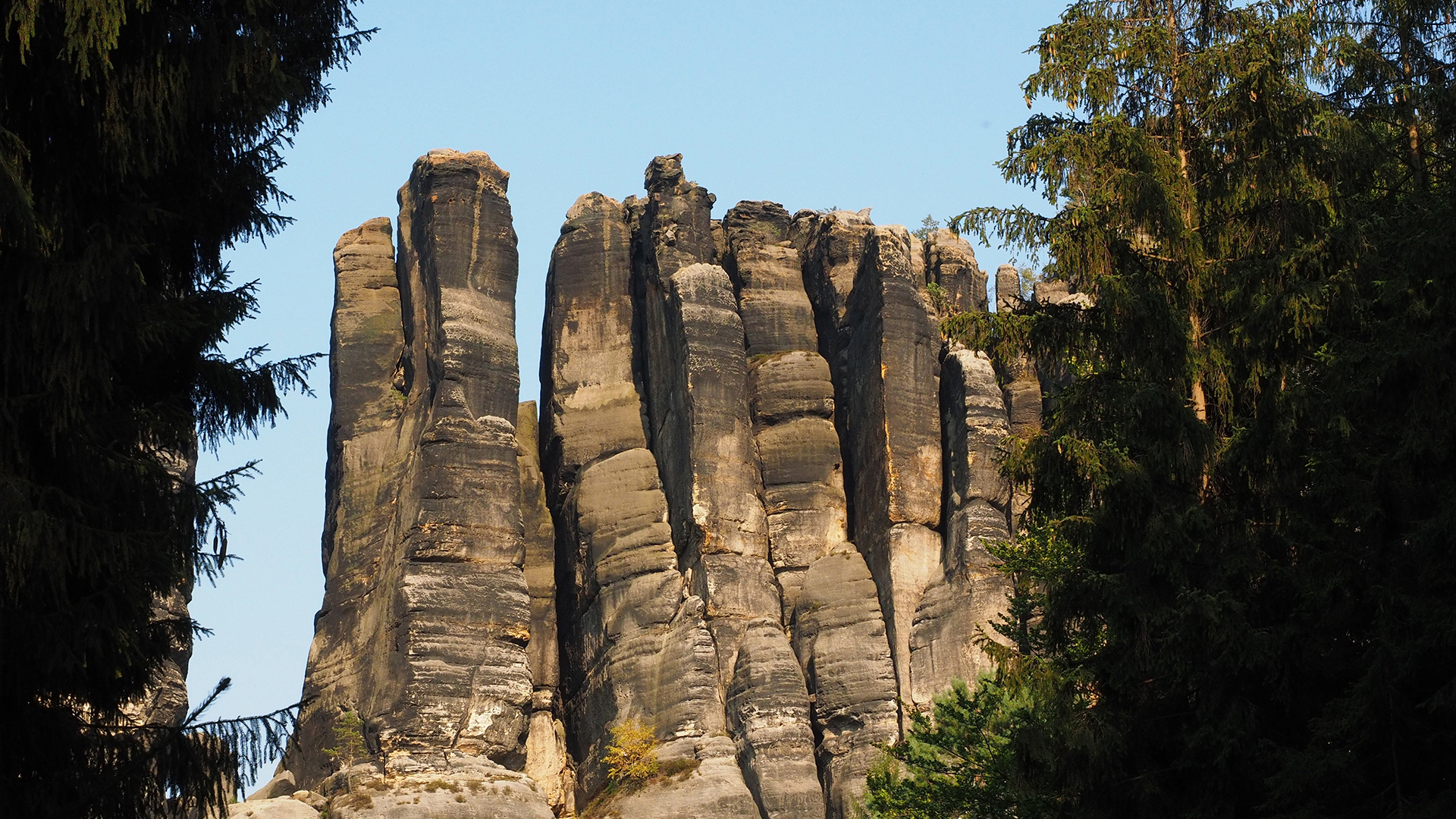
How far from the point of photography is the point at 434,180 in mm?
70438

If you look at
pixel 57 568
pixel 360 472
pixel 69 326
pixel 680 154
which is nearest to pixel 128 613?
→ pixel 57 568

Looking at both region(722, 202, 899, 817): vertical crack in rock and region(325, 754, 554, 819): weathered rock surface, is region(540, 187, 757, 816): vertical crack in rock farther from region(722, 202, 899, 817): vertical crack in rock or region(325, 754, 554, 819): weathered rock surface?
region(325, 754, 554, 819): weathered rock surface

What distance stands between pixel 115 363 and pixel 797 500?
188ft

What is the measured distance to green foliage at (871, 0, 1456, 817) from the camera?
718 inches

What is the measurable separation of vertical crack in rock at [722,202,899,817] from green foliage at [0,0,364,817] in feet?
151

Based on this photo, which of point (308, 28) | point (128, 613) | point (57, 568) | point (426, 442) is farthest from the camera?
point (426, 442)

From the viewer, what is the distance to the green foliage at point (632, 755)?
60.7 meters

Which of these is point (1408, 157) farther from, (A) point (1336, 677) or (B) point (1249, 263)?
(A) point (1336, 677)

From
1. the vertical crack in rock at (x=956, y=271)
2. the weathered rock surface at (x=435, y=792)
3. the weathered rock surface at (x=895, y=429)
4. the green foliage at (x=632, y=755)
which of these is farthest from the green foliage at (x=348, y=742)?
the vertical crack in rock at (x=956, y=271)

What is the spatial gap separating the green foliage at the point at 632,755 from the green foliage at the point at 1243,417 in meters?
39.3

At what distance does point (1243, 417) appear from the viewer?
69.9 ft

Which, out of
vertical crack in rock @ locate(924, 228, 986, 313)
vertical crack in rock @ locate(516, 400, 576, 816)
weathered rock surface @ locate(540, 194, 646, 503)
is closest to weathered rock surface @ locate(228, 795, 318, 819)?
vertical crack in rock @ locate(516, 400, 576, 816)

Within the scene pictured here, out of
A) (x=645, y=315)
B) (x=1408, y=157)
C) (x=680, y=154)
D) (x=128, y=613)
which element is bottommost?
(x=128, y=613)

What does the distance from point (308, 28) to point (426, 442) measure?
2072 inches
